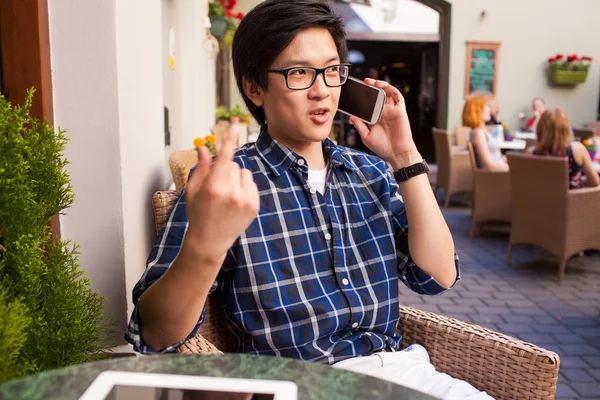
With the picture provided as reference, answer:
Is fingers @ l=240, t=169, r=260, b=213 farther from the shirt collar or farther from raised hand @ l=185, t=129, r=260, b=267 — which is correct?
the shirt collar

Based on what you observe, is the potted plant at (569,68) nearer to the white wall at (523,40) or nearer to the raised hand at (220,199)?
the white wall at (523,40)

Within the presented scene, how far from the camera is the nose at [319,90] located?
1467 millimetres

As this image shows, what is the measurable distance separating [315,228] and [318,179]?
0.17m

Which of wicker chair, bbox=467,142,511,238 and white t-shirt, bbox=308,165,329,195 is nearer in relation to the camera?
white t-shirt, bbox=308,165,329,195

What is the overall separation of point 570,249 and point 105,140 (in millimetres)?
3986

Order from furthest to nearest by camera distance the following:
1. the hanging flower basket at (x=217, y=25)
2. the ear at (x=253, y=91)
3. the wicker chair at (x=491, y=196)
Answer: the hanging flower basket at (x=217, y=25)
the wicker chair at (x=491, y=196)
the ear at (x=253, y=91)

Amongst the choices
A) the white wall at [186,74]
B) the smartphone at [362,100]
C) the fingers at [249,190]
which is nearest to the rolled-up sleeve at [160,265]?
the fingers at [249,190]

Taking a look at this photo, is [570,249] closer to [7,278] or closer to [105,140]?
[105,140]

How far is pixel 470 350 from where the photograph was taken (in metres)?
1.52

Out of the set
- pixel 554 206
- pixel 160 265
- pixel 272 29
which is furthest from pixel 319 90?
pixel 554 206

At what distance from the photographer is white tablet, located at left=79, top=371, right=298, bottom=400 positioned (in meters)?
A: 0.78

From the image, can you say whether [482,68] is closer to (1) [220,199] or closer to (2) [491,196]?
(2) [491,196]

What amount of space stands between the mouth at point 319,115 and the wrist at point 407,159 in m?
0.22

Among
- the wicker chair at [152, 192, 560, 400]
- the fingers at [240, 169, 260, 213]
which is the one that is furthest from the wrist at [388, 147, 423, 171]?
the fingers at [240, 169, 260, 213]
